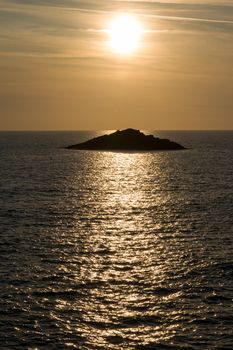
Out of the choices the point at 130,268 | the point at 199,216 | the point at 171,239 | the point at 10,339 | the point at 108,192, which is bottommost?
the point at 10,339

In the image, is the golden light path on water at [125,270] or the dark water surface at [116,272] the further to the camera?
the golden light path on water at [125,270]

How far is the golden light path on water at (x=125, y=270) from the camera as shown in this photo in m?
35.7

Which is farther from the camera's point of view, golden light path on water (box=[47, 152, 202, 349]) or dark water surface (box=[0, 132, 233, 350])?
golden light path on water (box=[47, 152, 202, 349])

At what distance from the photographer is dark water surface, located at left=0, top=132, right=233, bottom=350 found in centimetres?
3497

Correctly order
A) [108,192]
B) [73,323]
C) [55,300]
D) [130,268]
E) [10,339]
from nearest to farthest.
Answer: [10,339]
[73,323]
[55,300]
[130,268]
[108,192]

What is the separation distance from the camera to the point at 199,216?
76750 millimetres

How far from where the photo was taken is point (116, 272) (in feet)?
156

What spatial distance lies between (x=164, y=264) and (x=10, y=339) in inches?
760

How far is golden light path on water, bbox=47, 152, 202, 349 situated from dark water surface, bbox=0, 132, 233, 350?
82mm

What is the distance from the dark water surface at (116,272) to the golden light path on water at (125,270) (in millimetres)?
82

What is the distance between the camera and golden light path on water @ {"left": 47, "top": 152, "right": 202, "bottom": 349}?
117ft

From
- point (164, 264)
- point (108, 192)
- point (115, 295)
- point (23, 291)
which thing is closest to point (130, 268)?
point (164, 264)

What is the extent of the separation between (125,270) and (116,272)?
3.16ft

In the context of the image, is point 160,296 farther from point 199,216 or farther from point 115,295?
point 199,216
